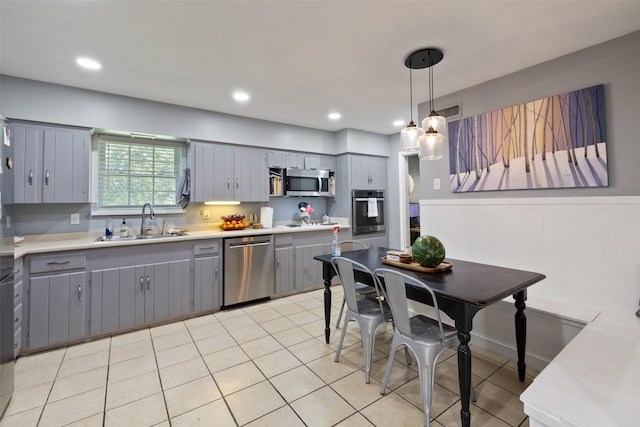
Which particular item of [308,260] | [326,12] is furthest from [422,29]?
[308,260]

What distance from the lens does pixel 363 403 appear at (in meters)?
1.83

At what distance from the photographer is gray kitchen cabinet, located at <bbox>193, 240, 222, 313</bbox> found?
10.9ft

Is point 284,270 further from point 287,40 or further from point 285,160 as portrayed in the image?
point 287,40

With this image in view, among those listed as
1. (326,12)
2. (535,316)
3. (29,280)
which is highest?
(326,12)

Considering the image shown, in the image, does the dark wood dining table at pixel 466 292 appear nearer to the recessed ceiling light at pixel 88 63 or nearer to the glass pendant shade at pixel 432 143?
the glass pendant shade at pixel 432 143

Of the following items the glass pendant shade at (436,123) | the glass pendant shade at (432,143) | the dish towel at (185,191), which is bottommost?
the dish towel at (185,191)

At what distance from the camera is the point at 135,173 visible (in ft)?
11.8

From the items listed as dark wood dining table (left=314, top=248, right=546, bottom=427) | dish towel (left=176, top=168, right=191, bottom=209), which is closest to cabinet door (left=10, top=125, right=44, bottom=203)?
dish towel (left=176, top=168, right=191, bottom=209)

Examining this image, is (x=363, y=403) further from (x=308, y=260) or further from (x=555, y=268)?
(x=308, y=260)

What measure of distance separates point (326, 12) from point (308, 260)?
3.13 meters

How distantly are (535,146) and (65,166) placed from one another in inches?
179

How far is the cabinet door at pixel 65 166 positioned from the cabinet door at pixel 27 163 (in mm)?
42

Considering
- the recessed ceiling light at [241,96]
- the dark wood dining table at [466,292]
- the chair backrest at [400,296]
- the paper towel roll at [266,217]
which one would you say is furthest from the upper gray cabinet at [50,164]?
the chair backrest at [400,296]

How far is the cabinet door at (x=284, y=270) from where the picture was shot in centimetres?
395
